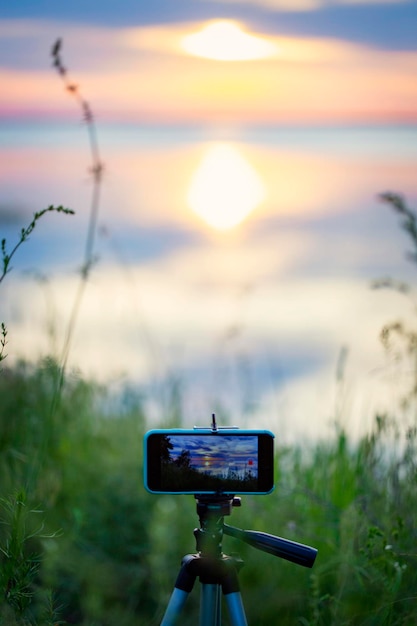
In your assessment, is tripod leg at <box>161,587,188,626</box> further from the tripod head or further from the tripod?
the tripod head

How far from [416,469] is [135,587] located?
1113mm

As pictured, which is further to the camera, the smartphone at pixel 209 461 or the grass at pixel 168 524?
the grass at pixel 168 524

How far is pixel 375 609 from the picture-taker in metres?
3.01

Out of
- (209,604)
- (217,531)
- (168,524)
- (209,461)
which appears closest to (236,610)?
(209,604)

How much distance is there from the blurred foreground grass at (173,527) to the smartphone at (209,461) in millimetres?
671

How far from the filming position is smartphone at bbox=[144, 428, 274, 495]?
2107 millimetres

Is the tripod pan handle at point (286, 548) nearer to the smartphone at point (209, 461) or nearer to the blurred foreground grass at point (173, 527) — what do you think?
the smartphone at point (209, 461)

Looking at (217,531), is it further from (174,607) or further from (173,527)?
(173,527)

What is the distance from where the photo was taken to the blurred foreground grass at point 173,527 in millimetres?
3043

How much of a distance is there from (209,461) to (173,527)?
1601 mm

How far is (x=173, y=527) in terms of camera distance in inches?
143

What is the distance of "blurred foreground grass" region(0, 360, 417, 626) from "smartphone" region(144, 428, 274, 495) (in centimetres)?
67

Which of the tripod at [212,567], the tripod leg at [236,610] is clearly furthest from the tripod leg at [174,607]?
the tripod leg at [236,610]

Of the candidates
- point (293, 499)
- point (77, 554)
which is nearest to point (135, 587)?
point (77, 554)
